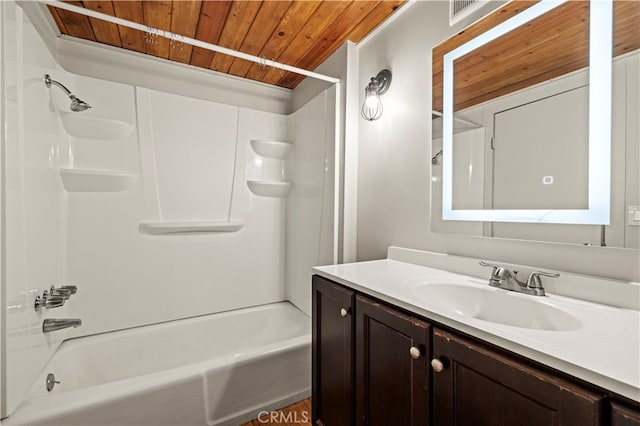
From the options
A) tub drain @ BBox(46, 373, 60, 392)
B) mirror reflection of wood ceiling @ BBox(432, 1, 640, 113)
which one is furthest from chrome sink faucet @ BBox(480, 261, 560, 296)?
tub drain @ BBox(46, 373, 60, 392)

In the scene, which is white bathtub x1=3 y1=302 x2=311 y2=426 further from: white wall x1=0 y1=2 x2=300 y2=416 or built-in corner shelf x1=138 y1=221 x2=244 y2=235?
built-in corner shelf x1=138 y1=221 x2=244 y2=235

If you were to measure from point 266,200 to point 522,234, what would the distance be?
1.96 m

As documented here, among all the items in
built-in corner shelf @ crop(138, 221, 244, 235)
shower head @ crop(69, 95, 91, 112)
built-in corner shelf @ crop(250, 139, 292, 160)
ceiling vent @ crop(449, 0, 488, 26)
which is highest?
ceiling vent @ crop(449, 0, 488, 26)

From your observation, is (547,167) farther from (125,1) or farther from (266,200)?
(125,1)

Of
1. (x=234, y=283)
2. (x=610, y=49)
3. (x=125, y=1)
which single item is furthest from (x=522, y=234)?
(x=125, y=1)

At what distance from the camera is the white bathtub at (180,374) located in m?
1.29

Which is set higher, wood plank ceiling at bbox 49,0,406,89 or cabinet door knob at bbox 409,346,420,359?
wood plank ceiling at bbox 49,0,406,89

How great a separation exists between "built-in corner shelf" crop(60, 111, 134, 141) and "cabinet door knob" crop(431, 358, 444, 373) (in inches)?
89.9

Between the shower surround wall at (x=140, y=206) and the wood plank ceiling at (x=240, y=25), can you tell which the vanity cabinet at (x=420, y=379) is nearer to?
the shower surround wall at (x=140, y=206)

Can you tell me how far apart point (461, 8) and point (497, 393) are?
151cm

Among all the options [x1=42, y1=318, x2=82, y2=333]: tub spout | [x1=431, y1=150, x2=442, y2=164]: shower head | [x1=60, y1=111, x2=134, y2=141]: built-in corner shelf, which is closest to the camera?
[x1=431, y1=150, x2=442, y2=164]: shower head

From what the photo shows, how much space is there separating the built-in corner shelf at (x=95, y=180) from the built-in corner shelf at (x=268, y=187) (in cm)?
A: 86

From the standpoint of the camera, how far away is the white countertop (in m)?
0.52

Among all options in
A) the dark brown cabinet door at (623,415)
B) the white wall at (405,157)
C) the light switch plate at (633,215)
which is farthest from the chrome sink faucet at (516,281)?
the dark brown cabinet door at (623,415)
